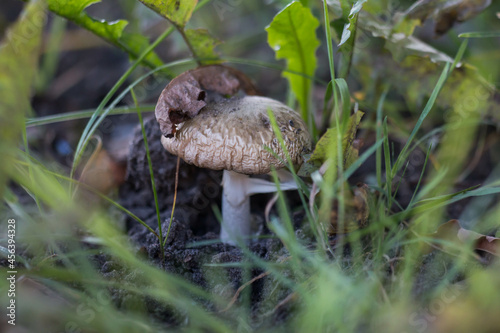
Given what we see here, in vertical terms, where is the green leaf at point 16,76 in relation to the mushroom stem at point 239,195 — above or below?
above

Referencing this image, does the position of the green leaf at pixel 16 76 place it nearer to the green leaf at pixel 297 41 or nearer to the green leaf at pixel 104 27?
the green leaf at pixel 104 27

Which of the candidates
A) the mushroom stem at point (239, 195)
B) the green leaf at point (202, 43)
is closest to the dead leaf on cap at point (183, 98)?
the green leaf at point (202, 43)

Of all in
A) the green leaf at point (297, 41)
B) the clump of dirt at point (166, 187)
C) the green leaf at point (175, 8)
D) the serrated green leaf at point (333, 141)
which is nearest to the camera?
the serrated green leaf at point (333, 141)

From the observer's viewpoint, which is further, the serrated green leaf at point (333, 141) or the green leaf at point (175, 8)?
the green leaf at point (175, 8)

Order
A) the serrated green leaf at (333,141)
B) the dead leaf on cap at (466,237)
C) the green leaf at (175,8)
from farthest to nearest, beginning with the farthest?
1. the green leaf at (175,8)
2. the serrated green leaf at (333,141)
3. the dead leaf on cap at (466,237)

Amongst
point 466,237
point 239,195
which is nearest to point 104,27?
point 239,195

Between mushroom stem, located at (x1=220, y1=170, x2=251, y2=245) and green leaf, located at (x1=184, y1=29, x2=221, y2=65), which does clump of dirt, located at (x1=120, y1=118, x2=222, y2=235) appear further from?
green leaf, located at (x1=184, y1=29, x2=221, y2=65)

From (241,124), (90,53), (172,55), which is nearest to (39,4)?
(241,124)

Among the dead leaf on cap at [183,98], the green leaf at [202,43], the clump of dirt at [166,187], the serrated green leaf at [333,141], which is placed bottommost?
the clump of dirt at [166,187]
